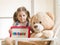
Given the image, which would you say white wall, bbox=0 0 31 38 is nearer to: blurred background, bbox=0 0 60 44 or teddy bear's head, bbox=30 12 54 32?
blurred background, bbox=0 0 60 44

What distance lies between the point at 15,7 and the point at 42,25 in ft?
1.94

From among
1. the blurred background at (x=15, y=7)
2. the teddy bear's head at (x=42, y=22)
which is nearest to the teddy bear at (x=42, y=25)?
the teddy bear's head at (x=42, y=22)

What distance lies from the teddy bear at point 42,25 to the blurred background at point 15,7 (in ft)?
1.71

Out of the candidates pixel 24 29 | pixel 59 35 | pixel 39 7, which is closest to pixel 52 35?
pixel 59 35

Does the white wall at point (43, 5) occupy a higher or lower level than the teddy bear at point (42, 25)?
higher

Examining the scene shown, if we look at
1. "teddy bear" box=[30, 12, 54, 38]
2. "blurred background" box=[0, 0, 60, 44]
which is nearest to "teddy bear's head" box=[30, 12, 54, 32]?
"teddy bear" box=[30, 12, 54, 38]

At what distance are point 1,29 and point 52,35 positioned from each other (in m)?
0.66

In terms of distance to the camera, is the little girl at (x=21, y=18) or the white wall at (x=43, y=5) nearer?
the little girl at (x=21, y=18)

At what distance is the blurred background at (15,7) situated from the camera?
1176mm

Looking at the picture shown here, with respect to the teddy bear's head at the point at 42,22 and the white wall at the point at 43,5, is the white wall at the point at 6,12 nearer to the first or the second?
the white wall at the point at 43,5

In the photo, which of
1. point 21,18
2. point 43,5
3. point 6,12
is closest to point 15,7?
point 6,12

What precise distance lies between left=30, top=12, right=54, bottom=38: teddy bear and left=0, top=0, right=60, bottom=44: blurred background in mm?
521

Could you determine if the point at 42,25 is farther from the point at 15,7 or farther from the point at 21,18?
the point at 15,7

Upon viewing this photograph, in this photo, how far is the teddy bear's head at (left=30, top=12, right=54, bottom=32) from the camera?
63 centimetres
